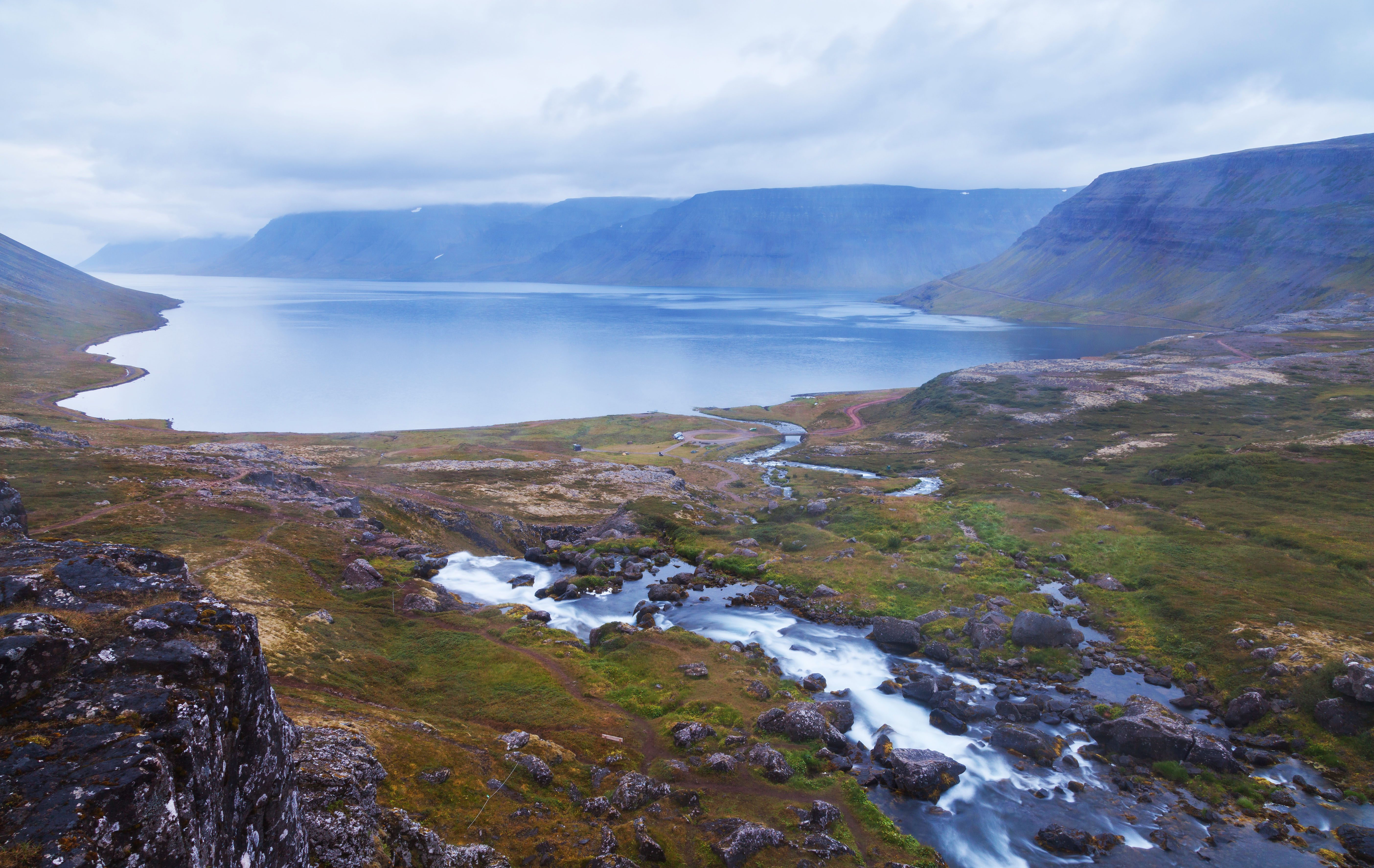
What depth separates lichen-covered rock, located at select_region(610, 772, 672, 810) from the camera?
34.0 metres

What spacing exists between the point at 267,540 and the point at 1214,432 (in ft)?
453

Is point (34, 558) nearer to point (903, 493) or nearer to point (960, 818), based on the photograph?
point (960, 818)

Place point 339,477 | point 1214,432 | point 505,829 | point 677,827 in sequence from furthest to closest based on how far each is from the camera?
point 1214,432, point 339,477, point 677,827, point 505,829

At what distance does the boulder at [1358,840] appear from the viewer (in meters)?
32.9

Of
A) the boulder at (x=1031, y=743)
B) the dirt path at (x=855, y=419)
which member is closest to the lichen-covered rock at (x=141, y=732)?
the boulder at (x=1031, y=743)

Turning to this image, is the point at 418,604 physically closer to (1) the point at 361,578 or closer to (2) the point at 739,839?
(1) the point at 361,578

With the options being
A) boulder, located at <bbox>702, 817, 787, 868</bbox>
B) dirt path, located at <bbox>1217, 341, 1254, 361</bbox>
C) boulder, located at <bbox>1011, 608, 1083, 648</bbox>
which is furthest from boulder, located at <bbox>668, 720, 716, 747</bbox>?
dirt path, located at <bbox>1217, 341, 1254, 361</bbox>

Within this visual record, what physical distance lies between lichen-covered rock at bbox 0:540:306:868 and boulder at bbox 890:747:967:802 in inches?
1182

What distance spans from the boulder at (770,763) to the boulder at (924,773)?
19.4 ft

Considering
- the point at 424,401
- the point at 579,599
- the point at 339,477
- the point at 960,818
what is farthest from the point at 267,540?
the point at 424,401

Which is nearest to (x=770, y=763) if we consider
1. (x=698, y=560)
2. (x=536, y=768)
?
(x=536, y=768)

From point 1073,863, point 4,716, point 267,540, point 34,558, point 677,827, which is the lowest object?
point 1073,863

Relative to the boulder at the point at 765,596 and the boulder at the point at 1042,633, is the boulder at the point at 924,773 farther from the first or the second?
the boulder at the point at 765,596

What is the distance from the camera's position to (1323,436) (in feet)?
341
